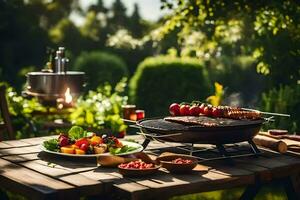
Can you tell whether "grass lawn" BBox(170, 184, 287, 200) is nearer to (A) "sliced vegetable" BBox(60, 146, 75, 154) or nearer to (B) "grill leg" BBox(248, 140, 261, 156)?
(B) "grill leg" BBox(248, 140, 261, 156)

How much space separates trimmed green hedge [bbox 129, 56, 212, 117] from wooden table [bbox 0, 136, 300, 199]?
19.4ft

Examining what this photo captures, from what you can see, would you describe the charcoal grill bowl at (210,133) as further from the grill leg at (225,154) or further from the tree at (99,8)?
the tree at (99,8)

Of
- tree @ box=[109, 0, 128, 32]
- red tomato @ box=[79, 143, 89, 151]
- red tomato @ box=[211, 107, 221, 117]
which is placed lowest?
red tomato @ box=[79, 143, 89, 151]

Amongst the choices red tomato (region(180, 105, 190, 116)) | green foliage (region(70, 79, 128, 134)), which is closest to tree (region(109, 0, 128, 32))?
green foliage (region(70, 79, 128, 134))

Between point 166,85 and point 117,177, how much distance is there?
277 inches

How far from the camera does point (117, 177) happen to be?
4141mm

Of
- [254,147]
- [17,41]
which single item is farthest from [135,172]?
[17,41]

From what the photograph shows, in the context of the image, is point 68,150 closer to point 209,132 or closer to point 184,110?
point 209,132

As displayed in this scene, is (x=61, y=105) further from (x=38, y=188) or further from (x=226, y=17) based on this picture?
(x=38, y=188)

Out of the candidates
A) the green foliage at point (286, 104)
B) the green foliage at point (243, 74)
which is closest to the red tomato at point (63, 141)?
the green foliage at point (286, 104)

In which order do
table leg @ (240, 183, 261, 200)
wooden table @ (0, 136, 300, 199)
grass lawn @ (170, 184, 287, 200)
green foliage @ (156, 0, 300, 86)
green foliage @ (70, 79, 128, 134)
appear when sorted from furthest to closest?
1. green foliage @ (156, 0, 300, 86)
2. green foliage @ (70, 79, 128, 134)
3. grass lawn @ (170, 184, 287, 200)
4. table leg @ (240, 183, 261, 200)
5. wooden table @ (0, 136, 300, 199)

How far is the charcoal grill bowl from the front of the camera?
470 centimetres

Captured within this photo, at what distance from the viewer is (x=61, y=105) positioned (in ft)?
27.3

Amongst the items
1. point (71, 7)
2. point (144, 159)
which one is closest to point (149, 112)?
point (144, 159)
